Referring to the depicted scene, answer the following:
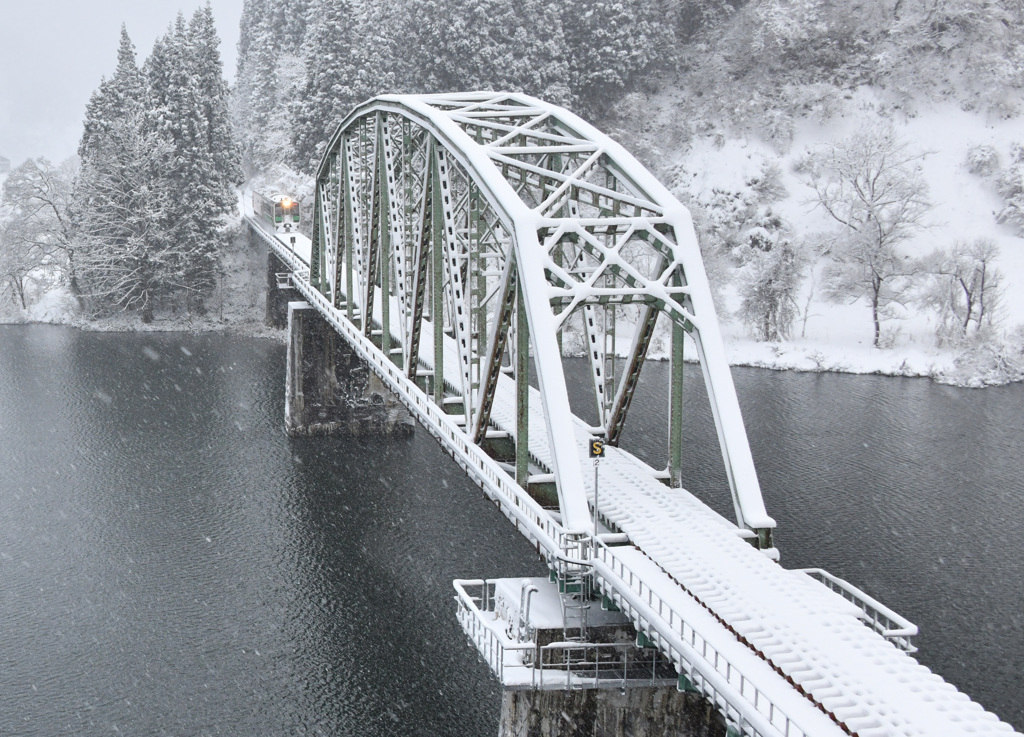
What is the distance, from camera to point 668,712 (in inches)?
758

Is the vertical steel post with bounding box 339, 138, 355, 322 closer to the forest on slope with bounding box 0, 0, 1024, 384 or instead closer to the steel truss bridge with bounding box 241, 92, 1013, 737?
the steel truss bridge with bounding box 241, 92, 1013, 737

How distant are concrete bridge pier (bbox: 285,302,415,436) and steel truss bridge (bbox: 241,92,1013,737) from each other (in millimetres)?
14683

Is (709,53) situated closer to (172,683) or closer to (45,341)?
(45,341)

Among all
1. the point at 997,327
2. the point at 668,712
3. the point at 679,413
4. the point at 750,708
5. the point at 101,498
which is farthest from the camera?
the point at 997,327

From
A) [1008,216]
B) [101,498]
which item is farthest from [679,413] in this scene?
[1008,216]

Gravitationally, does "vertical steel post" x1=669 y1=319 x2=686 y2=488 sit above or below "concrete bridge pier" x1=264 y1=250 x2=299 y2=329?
below

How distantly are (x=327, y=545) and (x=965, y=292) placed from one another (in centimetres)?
5032

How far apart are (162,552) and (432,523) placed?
9709 mm

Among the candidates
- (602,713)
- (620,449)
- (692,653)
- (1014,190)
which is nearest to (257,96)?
(1014,190)

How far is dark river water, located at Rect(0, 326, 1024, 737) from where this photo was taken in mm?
28031

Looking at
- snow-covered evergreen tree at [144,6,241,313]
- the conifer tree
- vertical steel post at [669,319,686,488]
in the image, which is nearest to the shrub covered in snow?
snow-covered evergreen tree at [144,6,241,313]

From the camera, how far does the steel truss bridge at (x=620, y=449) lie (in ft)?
49.0

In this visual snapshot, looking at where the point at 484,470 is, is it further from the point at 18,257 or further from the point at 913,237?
the point at 18,257

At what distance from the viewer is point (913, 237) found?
7350cm
